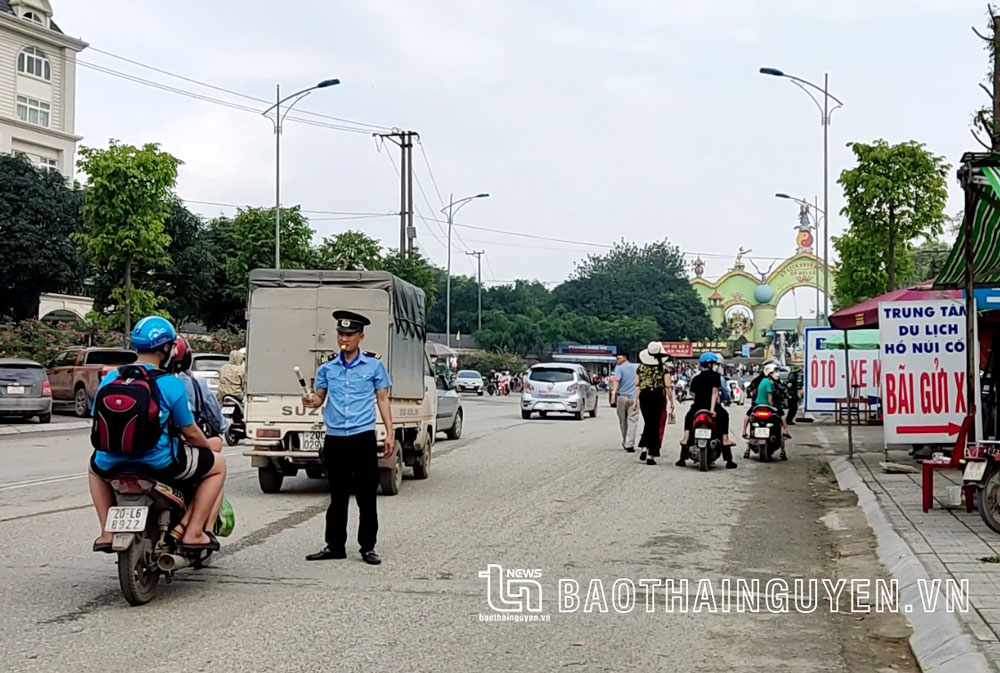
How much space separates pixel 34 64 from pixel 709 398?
5562 cm

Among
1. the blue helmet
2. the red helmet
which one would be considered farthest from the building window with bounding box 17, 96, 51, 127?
the blue helmet

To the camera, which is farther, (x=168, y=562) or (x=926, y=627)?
(x=168, y=562)

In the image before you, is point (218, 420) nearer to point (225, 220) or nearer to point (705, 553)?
point (705, 553)

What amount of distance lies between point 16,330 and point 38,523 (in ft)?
87.7

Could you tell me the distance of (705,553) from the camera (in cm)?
A: 944

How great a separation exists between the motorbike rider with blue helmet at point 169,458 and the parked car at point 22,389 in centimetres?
2095

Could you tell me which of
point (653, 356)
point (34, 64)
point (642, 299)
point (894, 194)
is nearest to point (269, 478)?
point (653, 356)

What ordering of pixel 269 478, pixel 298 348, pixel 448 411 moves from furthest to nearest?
pixel 448 411 < pixel 269 478 < pixel 298 348

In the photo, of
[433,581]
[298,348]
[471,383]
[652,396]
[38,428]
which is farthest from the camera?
A: [471,383]

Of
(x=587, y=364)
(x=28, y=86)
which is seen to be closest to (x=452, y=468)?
(x=28, y=86)

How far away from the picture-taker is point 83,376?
99.2ft

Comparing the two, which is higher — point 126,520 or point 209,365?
point 209,365

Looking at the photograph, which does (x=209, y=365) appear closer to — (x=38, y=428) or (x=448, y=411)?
(x=38, y=428)

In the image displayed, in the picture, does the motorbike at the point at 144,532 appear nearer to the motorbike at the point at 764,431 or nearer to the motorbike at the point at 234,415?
the motorbike at the point at 234,415
